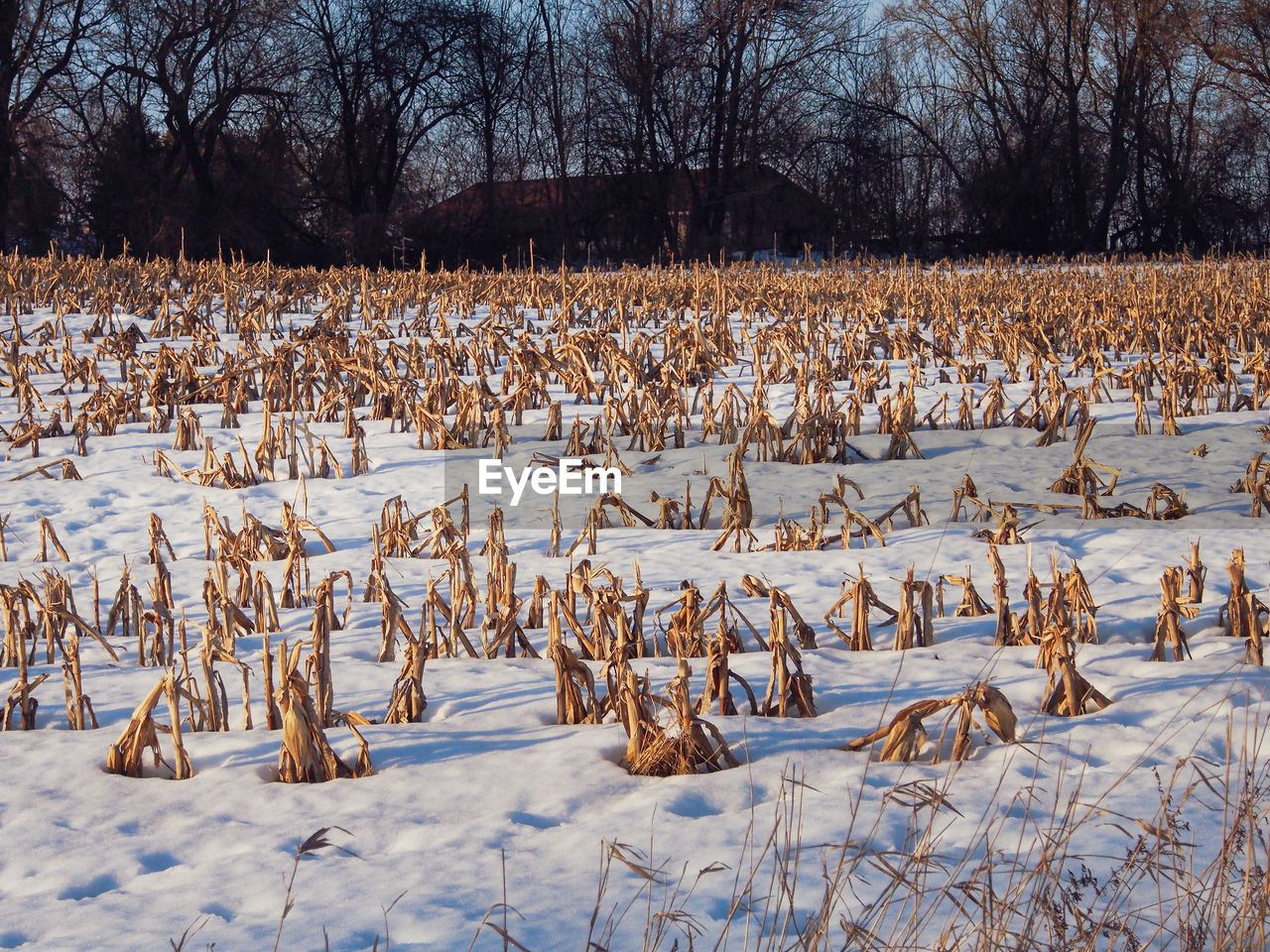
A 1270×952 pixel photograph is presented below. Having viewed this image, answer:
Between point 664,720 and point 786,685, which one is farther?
point 786,685

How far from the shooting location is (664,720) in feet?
10.6

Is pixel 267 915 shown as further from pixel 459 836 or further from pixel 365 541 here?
pixel 365 541

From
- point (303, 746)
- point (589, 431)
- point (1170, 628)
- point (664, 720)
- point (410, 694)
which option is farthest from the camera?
point (589, 431)

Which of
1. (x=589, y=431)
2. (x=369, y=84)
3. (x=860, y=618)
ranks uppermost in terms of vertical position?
(x=369, y=84)

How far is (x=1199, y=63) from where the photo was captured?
36.8m

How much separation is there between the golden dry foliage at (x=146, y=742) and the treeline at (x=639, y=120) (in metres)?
28.0

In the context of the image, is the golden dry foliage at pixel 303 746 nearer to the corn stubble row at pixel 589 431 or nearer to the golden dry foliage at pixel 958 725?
the corn stubble row at pixel 589 431

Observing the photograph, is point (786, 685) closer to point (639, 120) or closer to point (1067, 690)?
point (1067, 690)

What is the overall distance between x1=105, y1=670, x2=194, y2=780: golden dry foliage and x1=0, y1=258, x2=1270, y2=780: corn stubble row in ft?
0.04

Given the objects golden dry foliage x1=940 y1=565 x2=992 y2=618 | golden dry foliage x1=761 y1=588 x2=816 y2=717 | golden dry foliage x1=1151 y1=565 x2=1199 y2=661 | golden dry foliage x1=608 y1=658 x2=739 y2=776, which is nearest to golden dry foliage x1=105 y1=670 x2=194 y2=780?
golden dry foliage x1=608 y1=658 x2=739 y2=776

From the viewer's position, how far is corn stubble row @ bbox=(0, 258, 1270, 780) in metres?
3.29

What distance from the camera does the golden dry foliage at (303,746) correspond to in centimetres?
279

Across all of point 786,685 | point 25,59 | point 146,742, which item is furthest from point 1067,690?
point 25,59

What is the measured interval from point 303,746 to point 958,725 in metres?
1.61
